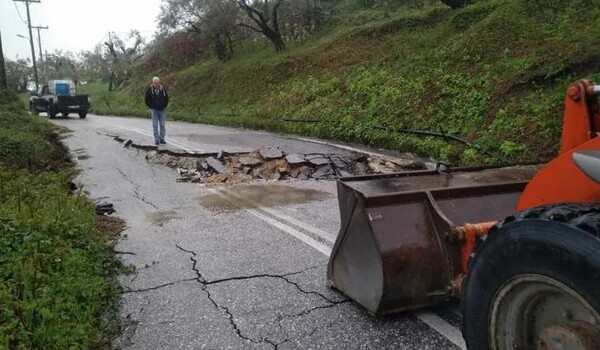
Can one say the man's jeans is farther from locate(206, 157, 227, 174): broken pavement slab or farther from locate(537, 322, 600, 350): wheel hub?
locate(537, 322, 600, 350): wheel hub

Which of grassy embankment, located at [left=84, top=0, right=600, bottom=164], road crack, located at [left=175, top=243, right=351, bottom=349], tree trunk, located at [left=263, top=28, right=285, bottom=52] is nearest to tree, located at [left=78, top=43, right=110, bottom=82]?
tree trunk, located at [left=263, top=28, right=285, bottom=52]

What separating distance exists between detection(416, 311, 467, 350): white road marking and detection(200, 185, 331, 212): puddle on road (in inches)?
165

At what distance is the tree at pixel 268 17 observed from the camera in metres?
30.6

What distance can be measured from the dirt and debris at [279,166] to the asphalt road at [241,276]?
697mm

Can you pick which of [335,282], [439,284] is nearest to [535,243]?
[439,284]

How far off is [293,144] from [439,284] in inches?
411

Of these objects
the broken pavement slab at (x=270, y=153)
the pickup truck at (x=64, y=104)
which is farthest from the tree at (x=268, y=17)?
the broken pavement slab at (x=270, y=153)

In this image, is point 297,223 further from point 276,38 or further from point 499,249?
point 276,38

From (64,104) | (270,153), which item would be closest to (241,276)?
(270,153)

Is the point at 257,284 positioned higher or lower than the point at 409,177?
lower

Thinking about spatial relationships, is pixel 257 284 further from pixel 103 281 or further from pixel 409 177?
pixel 409 177

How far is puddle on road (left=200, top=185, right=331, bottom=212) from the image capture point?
776cm

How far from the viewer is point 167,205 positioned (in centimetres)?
795

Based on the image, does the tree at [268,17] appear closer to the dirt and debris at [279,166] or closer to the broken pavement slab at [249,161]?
the dirt and debris at [279,166]
